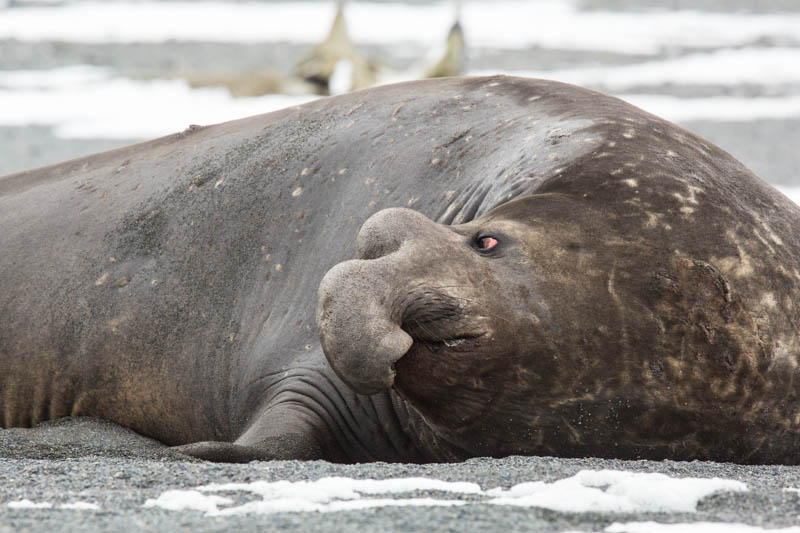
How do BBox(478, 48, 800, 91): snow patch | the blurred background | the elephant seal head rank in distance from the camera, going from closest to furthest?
the elephant seal head
the blurred background
BBox(478, 48, 800, 91): snow patch

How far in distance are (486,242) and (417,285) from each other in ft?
0.95

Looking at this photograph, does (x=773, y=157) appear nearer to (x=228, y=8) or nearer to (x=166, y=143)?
(x=166, y=143)

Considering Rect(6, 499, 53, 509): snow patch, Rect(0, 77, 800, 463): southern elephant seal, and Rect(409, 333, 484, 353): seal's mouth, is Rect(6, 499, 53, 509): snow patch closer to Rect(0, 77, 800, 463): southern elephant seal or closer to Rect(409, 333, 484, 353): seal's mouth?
Rect(0, 77, 800, 463): southern elephant seal

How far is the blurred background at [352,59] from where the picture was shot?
9727 millimetres

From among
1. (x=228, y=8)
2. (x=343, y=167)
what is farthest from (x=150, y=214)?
(x=228, y=8)

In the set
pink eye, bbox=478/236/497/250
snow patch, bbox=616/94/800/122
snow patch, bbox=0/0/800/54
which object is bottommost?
pink eye, bbox=478/236/497/250

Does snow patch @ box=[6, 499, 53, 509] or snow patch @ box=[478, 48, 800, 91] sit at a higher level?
snow patch @ box=[478, 48, 800, 91]

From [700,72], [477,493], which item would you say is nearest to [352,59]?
[700,72]

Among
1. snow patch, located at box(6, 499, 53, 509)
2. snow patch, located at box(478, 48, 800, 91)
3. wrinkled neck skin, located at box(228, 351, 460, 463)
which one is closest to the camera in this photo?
snow patch, located at box(6, 499, 53, 509)

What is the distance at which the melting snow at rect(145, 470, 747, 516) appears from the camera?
2.30 metres

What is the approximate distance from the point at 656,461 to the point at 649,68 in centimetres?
987

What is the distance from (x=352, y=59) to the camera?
35.8ft

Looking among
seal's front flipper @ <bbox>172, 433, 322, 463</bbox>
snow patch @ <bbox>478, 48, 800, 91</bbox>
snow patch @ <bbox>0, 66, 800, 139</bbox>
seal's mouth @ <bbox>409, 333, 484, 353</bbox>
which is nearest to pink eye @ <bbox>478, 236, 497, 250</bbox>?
seal's mouth @ <bbox>409, 333, 484, 353</bbox>

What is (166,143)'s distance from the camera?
467 centimetres
